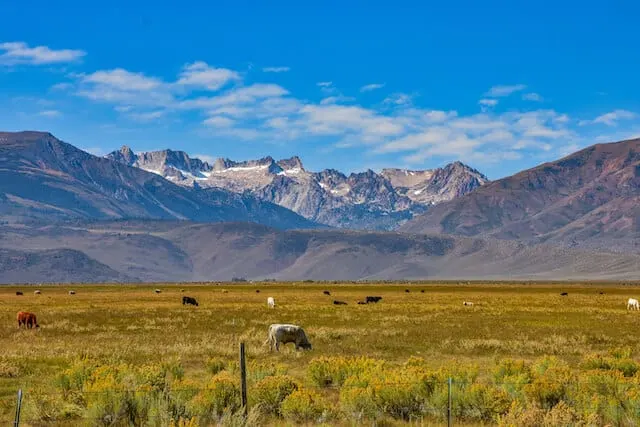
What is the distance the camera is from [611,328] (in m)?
43.1

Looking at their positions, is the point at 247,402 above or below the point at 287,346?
above

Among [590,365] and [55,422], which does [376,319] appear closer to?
[590,365]

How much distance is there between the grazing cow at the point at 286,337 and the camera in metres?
30.4

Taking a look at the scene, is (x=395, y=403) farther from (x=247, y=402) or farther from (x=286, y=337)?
(x=286, y=337)

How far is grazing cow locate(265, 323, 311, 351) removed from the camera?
30.4 m

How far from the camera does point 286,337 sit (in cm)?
3053

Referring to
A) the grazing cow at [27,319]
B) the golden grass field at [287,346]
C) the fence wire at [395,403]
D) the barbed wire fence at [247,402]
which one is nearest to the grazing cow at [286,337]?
the golden grass field at [287,346]

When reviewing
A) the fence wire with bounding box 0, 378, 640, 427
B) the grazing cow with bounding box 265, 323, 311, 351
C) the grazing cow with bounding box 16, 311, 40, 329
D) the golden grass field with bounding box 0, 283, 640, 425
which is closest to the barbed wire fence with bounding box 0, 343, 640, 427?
the fence wire with bounding box 0, 378, 640, 427

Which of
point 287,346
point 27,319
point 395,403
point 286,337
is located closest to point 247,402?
point 395,403

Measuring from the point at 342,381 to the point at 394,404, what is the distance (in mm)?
3821

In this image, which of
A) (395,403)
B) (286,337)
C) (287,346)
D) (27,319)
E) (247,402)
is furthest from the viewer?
(27,319)

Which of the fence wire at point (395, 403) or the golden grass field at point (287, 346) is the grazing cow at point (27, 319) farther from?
the fence wire at point (395, 403)

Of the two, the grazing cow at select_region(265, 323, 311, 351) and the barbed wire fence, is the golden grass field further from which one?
the grazing cow at select_region(265, 323, 311, 351)

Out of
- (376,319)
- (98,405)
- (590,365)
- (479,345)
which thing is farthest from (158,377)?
(376,319)
